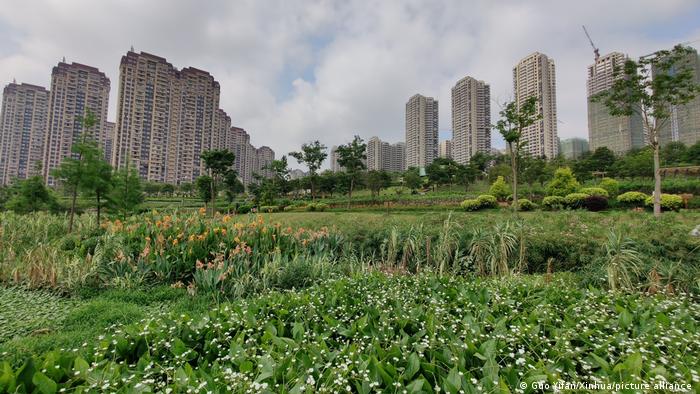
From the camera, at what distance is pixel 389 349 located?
149 cm

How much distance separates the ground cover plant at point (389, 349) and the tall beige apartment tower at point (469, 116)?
3707cm

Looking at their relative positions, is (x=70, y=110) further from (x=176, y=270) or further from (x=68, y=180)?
(x=176, y=270)

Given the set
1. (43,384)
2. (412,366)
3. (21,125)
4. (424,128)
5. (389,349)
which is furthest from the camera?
(424,128)

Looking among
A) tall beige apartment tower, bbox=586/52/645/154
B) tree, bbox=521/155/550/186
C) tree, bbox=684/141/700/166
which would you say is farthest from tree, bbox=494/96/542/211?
tall beige apartment tower, bbox=586/52/645/154

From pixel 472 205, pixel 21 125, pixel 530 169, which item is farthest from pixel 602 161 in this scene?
pixel 21 125

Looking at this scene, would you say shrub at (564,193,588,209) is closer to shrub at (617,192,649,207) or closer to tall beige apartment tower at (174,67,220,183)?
shrub at (617,192,649,207)

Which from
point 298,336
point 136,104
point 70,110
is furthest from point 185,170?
point 298,336

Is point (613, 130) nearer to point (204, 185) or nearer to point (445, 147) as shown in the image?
point (445, 147)

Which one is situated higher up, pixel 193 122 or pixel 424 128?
pixel 424 128

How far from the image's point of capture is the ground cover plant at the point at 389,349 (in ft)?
4.00

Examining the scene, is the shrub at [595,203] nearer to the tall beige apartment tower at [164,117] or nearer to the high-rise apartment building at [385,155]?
the tall beige apartment tower at [164,117]

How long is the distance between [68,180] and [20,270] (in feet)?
14.9

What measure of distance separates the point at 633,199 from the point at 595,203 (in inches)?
52.0

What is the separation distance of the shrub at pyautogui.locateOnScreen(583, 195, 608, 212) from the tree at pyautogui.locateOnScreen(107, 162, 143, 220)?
674 inches
